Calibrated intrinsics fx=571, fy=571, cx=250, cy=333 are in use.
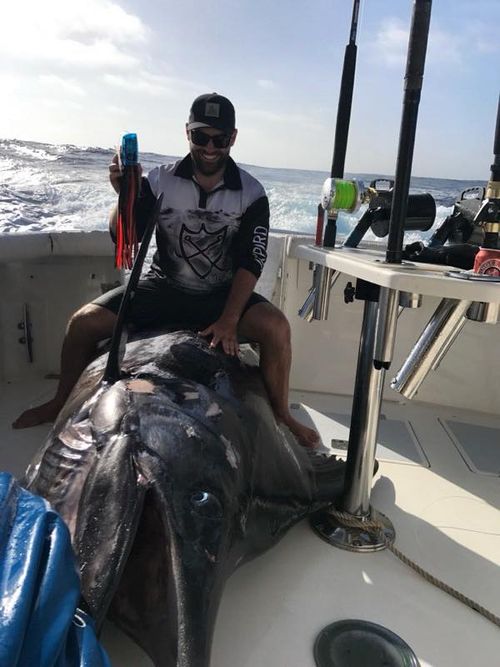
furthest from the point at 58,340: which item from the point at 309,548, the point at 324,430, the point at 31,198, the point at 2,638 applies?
the point at 31,198

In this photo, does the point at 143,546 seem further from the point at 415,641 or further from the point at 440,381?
the point at 440,381

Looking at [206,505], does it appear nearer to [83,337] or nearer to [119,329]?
[119,329]

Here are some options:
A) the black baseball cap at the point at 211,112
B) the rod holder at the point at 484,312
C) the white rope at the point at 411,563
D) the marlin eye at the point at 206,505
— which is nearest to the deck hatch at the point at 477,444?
the white rope at the point at 411,563

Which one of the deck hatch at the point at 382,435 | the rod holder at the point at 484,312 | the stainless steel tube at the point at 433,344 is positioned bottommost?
the deck hatch at the point at 382,435

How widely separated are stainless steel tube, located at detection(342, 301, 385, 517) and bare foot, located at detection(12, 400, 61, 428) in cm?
165

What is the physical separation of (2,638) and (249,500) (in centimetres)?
92

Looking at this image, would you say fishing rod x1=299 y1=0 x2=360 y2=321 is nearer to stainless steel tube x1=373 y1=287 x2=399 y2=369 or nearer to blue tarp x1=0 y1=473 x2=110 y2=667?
stainless steel tube x1=373 y1=287 x2=399 y2=369

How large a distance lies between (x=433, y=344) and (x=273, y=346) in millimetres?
1207

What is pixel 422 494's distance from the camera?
8.94 ft

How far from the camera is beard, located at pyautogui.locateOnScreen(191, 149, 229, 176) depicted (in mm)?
2922

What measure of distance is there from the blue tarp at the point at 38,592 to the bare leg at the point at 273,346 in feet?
5.09

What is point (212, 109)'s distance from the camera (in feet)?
9.08

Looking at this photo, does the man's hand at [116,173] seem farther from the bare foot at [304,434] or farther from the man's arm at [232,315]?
the bare foot at [304,434]

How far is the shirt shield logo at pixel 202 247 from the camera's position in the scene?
9.84ft
